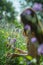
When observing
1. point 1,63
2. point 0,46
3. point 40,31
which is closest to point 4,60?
point 1,63

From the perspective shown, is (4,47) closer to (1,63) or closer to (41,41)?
(1,63)

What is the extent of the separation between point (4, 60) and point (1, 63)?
0.21 feet

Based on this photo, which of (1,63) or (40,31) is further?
(1,63)

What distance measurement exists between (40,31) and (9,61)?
1844mm

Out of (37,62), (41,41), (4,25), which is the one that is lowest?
(4,25)

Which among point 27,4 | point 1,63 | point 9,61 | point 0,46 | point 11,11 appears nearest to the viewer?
point 27,4

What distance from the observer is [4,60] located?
13.9 ft

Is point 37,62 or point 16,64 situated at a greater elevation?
point 37,62

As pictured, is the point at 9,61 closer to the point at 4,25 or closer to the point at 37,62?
the point at 37,62

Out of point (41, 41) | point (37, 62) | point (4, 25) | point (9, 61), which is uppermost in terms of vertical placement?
point (41, 41)

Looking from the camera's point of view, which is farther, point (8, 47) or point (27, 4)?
point (8, 47)

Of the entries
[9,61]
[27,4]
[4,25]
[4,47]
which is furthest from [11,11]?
[4,25]

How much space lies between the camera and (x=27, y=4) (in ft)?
9.76

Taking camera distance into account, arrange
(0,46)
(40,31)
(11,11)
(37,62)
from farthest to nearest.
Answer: (0,46) → (11,11) → (37,62) → (40,31)
